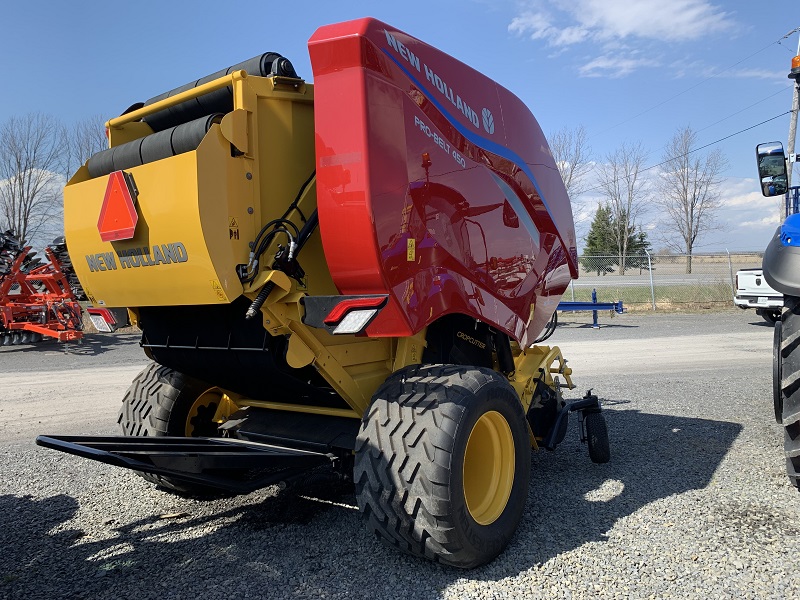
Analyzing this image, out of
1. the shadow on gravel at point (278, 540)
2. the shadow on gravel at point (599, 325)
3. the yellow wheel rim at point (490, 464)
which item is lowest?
the shadow on gravel at point (599, 325)

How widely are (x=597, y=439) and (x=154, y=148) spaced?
372cm

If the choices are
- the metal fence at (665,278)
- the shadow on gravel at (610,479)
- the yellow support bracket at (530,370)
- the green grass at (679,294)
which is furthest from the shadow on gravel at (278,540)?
the green grass at (679,294)

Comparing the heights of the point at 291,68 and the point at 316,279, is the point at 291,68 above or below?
above

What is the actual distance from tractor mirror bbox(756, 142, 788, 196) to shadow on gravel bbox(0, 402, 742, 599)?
2.27 metres

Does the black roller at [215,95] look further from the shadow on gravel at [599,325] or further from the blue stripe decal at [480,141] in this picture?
the shadow on gravel at [599,325]

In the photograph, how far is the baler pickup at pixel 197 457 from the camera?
270cm

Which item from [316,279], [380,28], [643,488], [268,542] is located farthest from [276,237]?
[643,488]

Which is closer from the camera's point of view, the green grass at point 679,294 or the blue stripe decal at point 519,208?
the blue stripe decal at point 519,208

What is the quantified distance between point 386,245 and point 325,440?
1.30 meters

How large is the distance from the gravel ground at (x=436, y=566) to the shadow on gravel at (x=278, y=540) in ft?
0.04

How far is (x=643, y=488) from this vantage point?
14.0 ft

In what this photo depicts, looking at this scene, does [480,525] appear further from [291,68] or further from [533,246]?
[291,68]

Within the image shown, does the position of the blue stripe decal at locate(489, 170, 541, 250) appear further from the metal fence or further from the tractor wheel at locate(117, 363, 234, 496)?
the metal fence

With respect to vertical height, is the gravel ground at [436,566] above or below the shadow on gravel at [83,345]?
below
